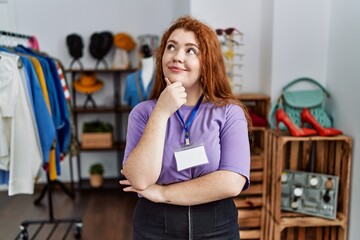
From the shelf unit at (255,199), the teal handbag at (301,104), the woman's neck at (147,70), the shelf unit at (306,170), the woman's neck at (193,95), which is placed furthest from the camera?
the woman's neck at (147,70)

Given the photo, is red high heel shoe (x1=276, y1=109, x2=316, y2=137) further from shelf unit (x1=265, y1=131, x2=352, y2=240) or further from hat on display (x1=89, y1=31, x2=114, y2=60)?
hat on display (x1=89, y1=31, x2=114, y2=60)

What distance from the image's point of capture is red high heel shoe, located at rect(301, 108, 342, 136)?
219cm

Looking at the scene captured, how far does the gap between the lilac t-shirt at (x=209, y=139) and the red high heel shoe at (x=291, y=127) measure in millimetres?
1139

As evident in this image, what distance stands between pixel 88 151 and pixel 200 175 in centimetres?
321

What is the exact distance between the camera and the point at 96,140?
3.93 meters

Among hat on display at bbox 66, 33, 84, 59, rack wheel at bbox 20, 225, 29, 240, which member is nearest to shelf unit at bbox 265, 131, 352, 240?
rack wheel at bbox 20, 225, 29, 240

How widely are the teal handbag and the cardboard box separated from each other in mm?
2086

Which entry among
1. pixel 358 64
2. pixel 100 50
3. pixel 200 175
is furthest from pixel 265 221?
pixel 100 50

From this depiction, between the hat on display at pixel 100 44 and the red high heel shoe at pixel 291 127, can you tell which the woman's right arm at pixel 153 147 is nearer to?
the red high heel shoe at pixel 291 127

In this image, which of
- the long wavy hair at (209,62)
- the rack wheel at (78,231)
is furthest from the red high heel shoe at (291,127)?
the rack wheel at (78,231)

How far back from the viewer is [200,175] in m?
1.15

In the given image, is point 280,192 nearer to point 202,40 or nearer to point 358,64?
point 358,64

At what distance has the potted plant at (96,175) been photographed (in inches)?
160

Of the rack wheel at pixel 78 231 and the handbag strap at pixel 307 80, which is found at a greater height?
the handbag strap at pixel 307 80
